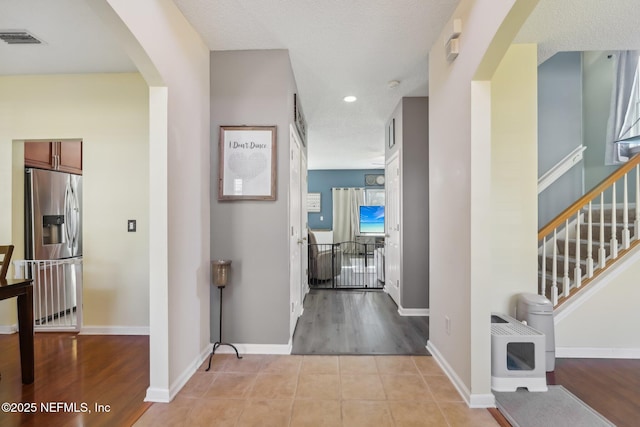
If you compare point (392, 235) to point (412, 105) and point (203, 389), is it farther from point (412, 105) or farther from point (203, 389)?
point (203, 389)

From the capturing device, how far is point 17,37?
2.30 meters

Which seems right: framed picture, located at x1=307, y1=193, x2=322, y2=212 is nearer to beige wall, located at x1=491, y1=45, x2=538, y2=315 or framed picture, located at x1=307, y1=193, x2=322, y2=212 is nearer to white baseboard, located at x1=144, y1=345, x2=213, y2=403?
beige wall, located at x1=491, y1=45, x2=538, y2=315

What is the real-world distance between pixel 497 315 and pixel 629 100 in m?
3.53

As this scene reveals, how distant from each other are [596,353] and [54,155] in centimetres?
575

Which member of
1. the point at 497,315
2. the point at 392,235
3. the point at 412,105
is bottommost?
the point at 497,315

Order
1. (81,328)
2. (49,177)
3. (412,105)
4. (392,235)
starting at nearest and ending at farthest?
(81,328)
(49,177)
(412,105)
(392,235)

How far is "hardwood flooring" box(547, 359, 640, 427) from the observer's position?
1.77m

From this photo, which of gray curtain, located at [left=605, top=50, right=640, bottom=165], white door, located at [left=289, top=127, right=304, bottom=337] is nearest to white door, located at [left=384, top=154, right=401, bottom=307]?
white door, located at [left=289, top=127, right=304, bottom=337]

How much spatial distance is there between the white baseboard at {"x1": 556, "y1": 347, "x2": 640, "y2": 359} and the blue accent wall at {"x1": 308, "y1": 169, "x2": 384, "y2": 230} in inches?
266

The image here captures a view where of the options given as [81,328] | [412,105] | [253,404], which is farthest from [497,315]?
[81,328]

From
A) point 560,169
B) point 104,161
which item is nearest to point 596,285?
point 560,169

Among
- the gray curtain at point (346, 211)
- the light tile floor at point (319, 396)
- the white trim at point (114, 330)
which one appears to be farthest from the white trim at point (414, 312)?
the gray curtain at point (346, 211)

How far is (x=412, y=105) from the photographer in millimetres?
3594

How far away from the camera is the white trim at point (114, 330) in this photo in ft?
9.71
